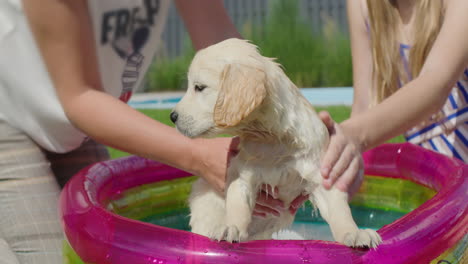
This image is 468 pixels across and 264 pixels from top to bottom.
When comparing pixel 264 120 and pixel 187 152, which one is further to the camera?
pixel 187 152

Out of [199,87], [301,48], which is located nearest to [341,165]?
[199,87]

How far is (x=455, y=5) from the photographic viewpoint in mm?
2453

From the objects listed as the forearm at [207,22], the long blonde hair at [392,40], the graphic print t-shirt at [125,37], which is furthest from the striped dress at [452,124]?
the graphic print t-shirt at [125,37]

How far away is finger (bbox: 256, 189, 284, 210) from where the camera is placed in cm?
192

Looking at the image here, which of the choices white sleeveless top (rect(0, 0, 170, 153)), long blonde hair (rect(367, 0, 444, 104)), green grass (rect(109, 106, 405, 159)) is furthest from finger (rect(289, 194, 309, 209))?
green grass (rect(109, 106, 405, 159))

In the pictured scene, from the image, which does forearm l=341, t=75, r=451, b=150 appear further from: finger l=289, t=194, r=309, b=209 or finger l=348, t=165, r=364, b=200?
finger l=289, t=194, r=309, b=209

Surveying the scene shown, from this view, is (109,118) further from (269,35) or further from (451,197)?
(269,35)

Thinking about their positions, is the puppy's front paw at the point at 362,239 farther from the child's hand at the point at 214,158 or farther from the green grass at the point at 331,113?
the green grass at the point at 331,113

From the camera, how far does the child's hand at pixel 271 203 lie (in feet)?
6.27

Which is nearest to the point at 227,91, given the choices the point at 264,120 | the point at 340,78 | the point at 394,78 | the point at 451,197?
the point at 264,120

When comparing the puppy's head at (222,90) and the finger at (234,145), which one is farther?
the finger at (234,145)

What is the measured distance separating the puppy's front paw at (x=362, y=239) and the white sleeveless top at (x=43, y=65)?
1.31 meters

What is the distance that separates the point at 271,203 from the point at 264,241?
0.38 m

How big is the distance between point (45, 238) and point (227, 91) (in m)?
1.24
